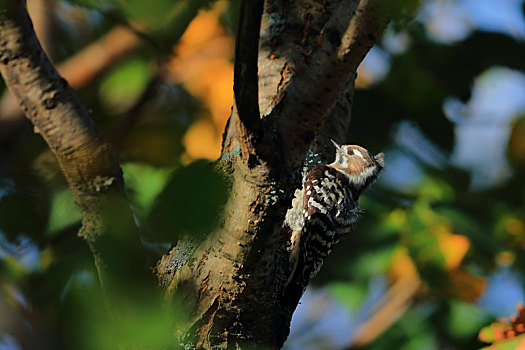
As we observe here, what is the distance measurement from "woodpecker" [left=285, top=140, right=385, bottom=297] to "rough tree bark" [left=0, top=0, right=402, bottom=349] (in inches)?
Answer: 41.7

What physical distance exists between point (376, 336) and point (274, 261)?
6.39 ft

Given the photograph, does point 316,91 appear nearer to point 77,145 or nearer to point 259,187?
point 259,187

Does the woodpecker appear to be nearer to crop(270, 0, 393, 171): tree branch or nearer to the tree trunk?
the tree trunk

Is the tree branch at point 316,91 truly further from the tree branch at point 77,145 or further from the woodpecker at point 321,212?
the woodpecker at point 321,212

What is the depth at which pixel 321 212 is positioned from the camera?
376cm

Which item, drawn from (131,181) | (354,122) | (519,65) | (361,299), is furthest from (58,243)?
(519,65)

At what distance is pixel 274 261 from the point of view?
2035mm

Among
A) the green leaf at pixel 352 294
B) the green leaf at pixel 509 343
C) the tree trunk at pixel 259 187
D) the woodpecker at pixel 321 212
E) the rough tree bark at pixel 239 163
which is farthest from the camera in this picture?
the woodpecker at pixel 321 212

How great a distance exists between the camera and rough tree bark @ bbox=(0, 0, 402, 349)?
1.58m

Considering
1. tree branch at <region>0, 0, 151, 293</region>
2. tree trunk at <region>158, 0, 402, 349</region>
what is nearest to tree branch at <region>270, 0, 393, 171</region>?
tree trunk at <region>158, 0, 402, 349</region>

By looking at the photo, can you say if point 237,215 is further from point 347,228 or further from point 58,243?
point 347,228

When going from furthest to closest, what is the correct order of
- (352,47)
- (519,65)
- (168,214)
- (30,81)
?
(519,65), (352,47), (30,81), (168,214)

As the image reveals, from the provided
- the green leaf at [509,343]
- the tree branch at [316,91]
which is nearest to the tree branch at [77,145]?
the tree branch at [316,91]

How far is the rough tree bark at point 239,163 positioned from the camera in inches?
62.2
